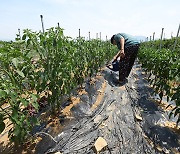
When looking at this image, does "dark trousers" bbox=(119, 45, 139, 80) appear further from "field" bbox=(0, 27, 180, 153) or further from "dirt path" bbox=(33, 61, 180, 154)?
"field" bbox=(0, 27, 180, 153)

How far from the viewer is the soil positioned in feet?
9.02

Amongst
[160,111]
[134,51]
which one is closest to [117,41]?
[134,51]

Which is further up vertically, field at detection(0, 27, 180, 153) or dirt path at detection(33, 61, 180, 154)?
field at detection(0, 27, 180, 153)

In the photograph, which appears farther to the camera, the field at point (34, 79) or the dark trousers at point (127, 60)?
the dark trousers at point (127, 60)

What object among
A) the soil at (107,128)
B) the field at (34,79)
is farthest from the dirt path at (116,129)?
the field at (34,79)

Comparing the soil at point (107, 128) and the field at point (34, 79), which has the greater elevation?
the field at point (34, 79)

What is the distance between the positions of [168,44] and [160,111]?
18829mm

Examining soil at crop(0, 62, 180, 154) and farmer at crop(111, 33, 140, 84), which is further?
farmer at crop(111, 33, 140, 84)

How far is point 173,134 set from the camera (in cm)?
325

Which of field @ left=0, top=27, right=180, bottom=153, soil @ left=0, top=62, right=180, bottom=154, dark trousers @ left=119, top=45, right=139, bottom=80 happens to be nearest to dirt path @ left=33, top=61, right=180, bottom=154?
soil @ left=0, top=62, right=180, bottom=154

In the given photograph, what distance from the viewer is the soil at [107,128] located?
275 centimetres

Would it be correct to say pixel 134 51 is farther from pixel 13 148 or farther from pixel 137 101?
pixel 13 148

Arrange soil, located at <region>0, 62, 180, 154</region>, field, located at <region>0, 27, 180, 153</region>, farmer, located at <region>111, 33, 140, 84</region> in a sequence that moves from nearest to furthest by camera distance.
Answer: field, located at <region>0, 27, 180, 153</region> → soil, located at <region>0, 62, 180, 154</region> → farmer, located at <region>111, 33, 140, 84</region>

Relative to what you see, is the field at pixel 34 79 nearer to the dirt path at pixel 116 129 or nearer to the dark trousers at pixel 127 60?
the dirt path at pixel 116 129
